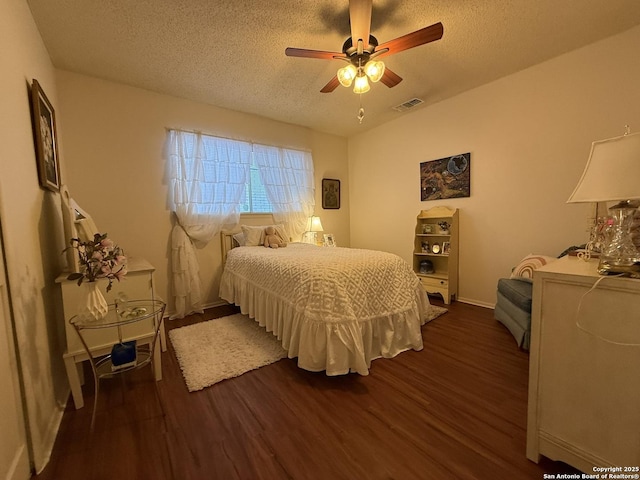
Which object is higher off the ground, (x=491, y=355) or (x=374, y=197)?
(x=374, y=197)

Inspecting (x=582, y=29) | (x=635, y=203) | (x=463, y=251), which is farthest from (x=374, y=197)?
(x=635, y=203)

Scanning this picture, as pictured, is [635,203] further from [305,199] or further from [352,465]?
[305,199]

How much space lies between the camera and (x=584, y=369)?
1.04 metres

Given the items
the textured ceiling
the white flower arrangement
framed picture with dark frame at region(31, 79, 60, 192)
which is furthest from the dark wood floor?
the textured ceiling

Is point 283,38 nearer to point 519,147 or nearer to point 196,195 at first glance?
point 196,195

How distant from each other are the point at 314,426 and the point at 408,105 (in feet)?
12.2

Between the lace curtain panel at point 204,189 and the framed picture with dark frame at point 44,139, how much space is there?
3.80 ft

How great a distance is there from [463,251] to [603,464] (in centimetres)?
262

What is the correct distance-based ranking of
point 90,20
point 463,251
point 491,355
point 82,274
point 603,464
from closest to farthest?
point 603,464 → point 82,274 → point 90,20 → point 491,355 → point 463,251

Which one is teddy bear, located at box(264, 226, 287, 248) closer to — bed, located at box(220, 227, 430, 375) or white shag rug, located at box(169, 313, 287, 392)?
bed, located at box(220, 227, 430, 375)

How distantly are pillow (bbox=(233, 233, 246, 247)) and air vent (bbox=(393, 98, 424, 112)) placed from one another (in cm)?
274

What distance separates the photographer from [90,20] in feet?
6.40

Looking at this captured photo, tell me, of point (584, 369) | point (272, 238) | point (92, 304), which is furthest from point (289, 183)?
point (584, 369)

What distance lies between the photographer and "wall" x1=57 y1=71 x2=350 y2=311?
2.66 m
